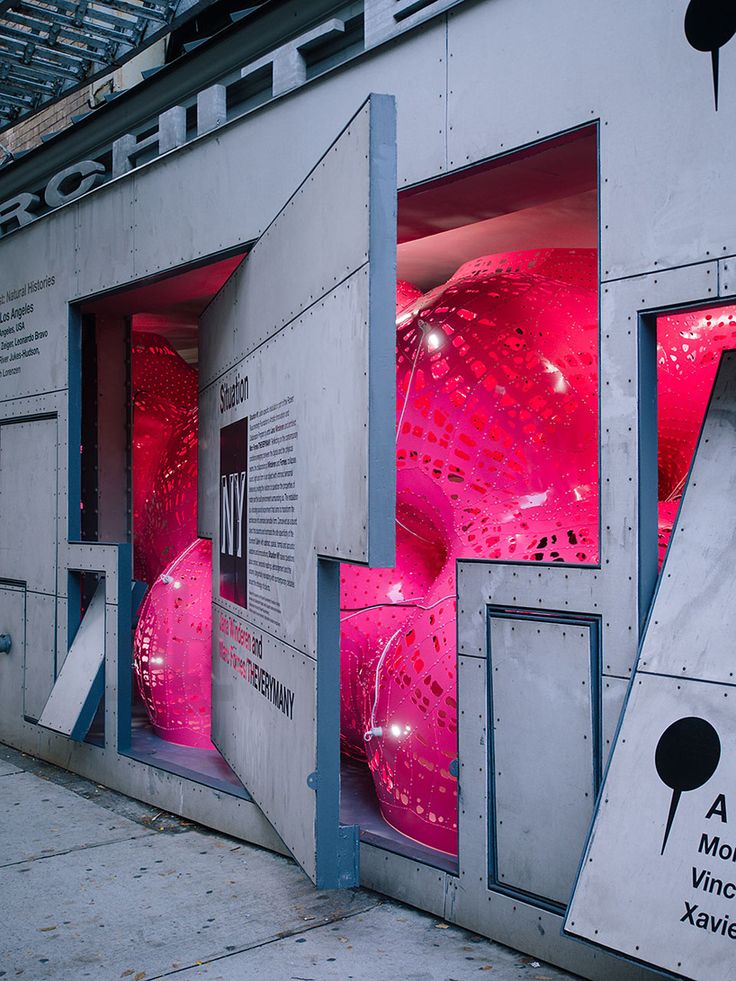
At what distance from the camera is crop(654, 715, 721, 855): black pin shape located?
2.78 m

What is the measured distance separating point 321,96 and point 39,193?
3094 millimetres

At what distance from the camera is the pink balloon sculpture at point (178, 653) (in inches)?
231

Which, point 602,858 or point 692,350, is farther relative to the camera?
point 692,350

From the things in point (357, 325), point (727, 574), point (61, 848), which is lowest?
point (61, 848)

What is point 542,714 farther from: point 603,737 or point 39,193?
point 39,193

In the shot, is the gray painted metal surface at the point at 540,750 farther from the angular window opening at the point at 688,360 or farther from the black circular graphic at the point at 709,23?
the black circular graphic at the point at 709,23

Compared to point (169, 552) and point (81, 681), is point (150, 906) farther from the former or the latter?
point (169, 552)

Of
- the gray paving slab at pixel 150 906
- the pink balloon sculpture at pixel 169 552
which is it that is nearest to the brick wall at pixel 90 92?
the pink balloon sculpture at pixel 169 552

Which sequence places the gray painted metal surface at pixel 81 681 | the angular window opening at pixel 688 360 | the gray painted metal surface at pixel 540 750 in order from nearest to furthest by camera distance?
the gray painted metal surface at pixel 540 750, the angular window opening at pixel 688 360, the gray painted metal surface at pixel 81 681

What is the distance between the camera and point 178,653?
584cm

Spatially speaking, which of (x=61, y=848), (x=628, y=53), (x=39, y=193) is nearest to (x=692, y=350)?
(x=628, y=53)

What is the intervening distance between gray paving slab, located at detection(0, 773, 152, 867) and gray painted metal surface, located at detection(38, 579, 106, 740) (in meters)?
0.36

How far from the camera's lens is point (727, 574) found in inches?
115

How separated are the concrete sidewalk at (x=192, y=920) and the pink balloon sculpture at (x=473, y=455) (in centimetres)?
47
